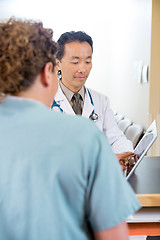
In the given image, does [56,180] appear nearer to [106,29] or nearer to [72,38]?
[72,38]

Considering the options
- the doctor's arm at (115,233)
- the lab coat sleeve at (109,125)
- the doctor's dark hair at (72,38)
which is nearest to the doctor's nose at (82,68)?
the doctor's dark hair at (72,38)

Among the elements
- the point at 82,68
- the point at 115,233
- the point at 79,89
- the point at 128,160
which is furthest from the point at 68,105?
the point at 115,233

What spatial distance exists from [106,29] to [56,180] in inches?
248

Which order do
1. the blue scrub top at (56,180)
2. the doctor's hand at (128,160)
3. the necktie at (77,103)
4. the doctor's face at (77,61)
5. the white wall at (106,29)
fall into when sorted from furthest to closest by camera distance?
1. the white wall at (106,29)
2. the necktie at (77,103)
3. the doctor's face at (77,61)
4. the doctor's hand at (128,160)
5. the blue scrub top at (56,180)

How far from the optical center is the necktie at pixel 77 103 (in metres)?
2.40

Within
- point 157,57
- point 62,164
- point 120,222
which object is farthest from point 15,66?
point 157,57

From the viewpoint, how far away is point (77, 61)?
2246mm

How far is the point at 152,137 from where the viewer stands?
5.16 ft

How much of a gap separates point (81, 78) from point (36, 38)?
1.40m

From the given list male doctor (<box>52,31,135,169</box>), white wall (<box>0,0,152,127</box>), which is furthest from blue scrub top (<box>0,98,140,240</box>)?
white wall (<box>0,0,152,127</box>)

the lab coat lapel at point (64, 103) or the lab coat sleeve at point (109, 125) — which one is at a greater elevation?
the lab coat lapel at point (64, 103)

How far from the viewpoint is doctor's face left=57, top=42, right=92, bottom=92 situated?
2236mm

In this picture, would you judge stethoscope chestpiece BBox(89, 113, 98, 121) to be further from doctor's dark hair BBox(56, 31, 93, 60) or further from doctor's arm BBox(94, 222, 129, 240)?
doctor's arm BBox(94, 222, 129, 240)

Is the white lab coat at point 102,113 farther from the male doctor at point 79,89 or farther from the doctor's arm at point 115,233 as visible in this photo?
the doctor's arm at point 115,233
